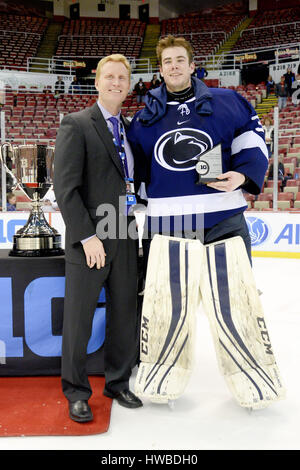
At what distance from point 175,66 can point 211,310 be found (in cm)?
102

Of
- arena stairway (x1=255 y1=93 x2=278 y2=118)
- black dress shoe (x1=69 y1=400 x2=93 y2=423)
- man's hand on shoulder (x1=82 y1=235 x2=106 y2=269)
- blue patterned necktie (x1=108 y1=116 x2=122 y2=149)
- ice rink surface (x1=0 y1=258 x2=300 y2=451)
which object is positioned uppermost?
arena stairway (x1=255 y1=93 x2=278 y2=118)

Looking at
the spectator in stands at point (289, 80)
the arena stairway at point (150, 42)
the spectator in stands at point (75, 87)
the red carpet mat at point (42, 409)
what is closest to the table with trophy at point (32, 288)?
the red carpet mat at point (42, 409)

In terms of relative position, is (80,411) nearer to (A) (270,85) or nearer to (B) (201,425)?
(B) (201,425)

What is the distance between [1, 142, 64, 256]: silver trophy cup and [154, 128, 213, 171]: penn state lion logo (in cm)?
73

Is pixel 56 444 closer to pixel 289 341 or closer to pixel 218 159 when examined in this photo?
pixel 218 159

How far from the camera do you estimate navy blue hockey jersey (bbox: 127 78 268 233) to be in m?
1.75

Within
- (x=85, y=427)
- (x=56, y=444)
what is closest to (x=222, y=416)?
(x=85, y=427)

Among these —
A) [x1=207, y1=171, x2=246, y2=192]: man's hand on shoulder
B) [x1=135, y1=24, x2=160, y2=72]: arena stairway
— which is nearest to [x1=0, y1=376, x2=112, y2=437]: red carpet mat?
[x1=207, y1=171, x2=246, y2=192]: man's hand on shoulder

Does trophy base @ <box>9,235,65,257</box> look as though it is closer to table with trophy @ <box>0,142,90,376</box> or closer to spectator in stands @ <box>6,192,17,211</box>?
table with trophy @ <box>0,142,90,376</box>

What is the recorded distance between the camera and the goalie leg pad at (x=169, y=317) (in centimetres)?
177

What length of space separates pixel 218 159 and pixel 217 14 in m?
19.0

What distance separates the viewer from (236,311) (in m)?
1.78

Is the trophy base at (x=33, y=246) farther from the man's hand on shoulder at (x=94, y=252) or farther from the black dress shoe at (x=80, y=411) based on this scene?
the black dress shoe at (x=80, y=411)
